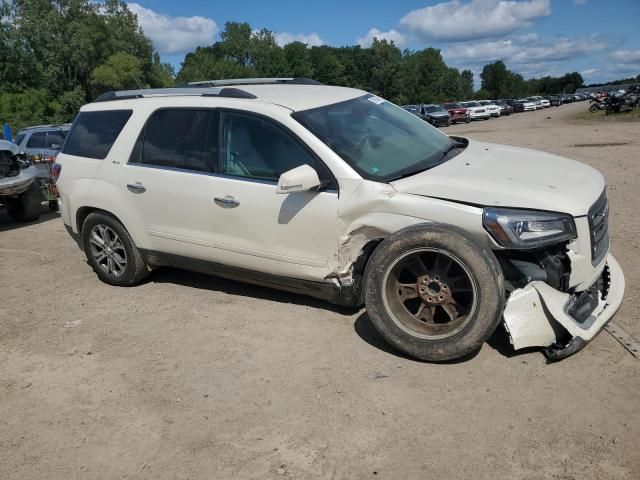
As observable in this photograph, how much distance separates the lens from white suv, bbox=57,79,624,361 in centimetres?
354

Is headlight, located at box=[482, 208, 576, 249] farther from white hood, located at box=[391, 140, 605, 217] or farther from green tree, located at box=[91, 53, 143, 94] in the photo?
green tree, located at box=[91, 53, 143, 94]

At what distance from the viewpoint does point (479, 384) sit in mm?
3459

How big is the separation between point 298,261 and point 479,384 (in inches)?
61.3

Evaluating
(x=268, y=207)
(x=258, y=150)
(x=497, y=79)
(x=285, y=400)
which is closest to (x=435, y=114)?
(x=258, y=150)

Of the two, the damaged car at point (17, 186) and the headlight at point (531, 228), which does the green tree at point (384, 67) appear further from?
the headlight at point (531, 228)

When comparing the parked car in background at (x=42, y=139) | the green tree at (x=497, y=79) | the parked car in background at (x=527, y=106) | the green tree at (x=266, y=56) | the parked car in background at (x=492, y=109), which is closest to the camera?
the parked car in background at (x=42, y=139)

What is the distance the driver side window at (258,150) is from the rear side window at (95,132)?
4.24 ft

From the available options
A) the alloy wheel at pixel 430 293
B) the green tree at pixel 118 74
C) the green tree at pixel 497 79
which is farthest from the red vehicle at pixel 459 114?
the green tree at pixel 497 79

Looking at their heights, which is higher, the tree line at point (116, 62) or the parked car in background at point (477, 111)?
the tree line at point (116, 62)

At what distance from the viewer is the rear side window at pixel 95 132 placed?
17.4ft

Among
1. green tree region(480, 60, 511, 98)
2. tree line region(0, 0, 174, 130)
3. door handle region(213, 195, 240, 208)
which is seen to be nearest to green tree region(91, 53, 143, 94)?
tree line region(0, 0, 174, 130)

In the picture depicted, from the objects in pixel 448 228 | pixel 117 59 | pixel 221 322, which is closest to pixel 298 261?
pixel 221 322

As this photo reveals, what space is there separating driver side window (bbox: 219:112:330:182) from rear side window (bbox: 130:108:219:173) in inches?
5.4

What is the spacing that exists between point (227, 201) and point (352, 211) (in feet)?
3.53
